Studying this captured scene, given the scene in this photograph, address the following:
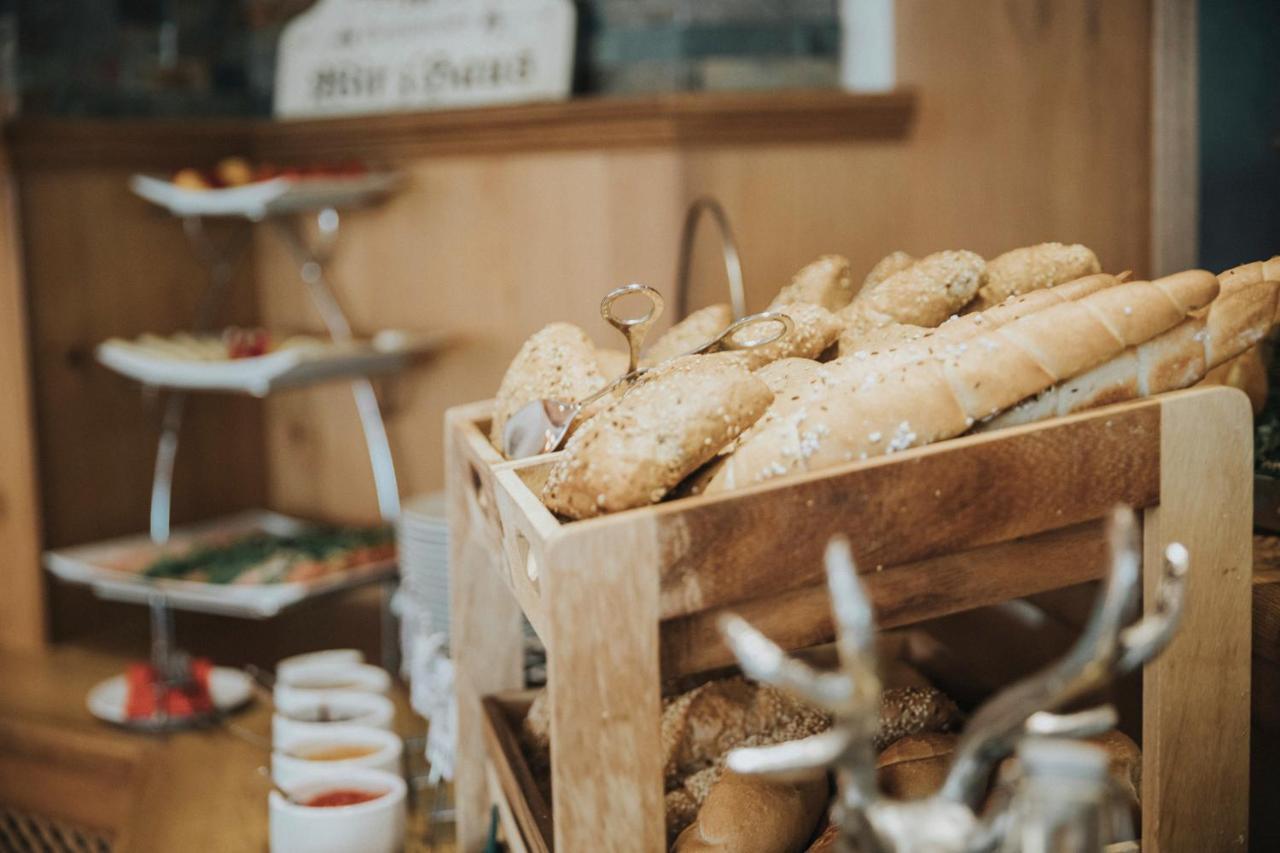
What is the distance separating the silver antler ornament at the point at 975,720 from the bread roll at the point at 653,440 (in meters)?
0.31

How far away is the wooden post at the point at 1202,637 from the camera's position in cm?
100

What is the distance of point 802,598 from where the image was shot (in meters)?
0.93

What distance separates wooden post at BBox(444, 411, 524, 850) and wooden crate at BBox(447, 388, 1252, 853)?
29 centimetres

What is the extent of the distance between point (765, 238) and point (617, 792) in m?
1.88

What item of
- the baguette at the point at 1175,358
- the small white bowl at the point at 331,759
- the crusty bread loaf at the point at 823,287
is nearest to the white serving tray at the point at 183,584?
the small white bowl at the point at 331,759

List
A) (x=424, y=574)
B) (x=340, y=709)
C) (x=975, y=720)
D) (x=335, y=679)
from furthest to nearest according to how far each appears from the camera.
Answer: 1. (x=424, y=574)
2. (x=335, y=679)
3. (x=340, y=709)
4. (x=975, y=720)

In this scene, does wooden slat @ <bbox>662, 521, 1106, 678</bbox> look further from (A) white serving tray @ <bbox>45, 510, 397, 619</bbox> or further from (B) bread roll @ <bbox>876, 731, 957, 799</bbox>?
(A) white serving tray @ <bbox>45, 510, 397, 619</bbox>

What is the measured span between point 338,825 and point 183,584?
1.32 meters

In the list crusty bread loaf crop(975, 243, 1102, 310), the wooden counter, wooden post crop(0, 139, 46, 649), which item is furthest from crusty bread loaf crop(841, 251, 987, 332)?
wooden post crop(0, 139, 46, 649)

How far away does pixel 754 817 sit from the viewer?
106 centimetres

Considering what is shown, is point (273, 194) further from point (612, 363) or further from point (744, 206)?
point (612, 363)

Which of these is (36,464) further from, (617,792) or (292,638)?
(617,792)

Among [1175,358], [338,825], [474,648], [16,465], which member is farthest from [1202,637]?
[16,465]

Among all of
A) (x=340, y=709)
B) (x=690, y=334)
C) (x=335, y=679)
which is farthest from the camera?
(x=335, y=679)
